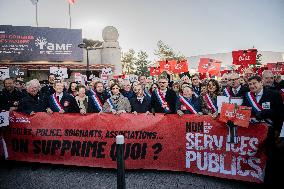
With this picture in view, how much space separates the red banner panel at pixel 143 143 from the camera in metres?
5.16

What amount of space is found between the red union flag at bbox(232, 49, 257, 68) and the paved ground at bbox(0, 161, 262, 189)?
8776 mm

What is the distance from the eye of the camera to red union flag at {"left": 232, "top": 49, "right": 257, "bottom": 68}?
1269 cm

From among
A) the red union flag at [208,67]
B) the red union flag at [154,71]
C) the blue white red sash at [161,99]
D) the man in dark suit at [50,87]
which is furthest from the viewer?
the red union flag at [154,71]

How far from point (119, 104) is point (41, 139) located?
1.96m

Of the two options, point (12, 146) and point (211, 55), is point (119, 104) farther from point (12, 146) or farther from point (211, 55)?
point (211, 55)

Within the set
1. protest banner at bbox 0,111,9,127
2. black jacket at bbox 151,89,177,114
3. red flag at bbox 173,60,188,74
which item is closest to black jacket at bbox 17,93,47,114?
protest banner at bbox 0,111,9,127

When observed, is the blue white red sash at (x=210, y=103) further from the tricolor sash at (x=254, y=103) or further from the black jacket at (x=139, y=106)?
the black jacket at (x=139, y=106)

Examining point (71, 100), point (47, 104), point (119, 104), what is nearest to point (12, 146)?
point (47, 104)

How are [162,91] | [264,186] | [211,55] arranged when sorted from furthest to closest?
[211,55] < [162,91] < [264,186]

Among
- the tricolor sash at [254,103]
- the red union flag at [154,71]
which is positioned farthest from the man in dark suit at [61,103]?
the red union flag at [154,71]

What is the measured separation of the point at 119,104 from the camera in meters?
6.61

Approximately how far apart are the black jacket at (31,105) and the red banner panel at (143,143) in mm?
221

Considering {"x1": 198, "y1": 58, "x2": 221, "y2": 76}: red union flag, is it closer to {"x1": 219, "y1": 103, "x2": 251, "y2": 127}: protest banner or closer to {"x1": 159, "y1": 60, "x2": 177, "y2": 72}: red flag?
{"x1": 159, "y1": 60, "x2": 177, "y2": 72}: red flag

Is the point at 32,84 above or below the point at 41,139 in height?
above
